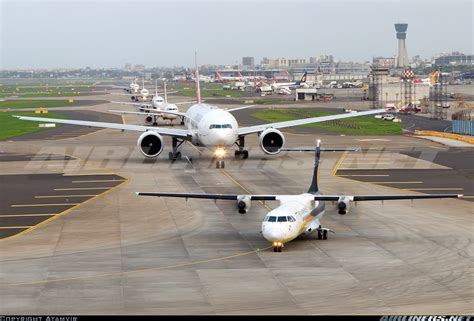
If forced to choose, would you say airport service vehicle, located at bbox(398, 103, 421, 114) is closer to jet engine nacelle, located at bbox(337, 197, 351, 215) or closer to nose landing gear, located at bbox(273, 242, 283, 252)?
jet engine nacelle, located at bbox(337, 197, 351, 215)

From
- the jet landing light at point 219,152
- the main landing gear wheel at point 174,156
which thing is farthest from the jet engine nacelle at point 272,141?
the main landing gear wheel at point 174,156

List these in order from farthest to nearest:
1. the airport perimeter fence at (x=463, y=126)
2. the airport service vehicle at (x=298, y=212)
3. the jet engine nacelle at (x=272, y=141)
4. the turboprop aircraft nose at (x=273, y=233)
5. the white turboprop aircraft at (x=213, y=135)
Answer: the airport perimeter fence at (x=463, y=126), the jet engine nacelle at (x=272, y=141), the white turboprop aircraft at (x=213, y=135), the airport service vehicle at (x=298, y=212), the turboprop aircraft nose at (x=273, y=233)

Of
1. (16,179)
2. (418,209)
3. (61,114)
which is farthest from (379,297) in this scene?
(61,114)

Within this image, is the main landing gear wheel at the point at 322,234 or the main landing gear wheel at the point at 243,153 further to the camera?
the main landing gear wheel at the point at 243,153

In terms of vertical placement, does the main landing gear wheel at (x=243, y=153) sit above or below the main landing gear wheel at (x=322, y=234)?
below

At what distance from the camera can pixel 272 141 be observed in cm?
9219

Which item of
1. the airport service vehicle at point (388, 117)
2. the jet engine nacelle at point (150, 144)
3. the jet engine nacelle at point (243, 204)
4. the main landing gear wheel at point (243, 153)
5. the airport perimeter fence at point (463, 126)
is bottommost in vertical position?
the airport service vehicle at point (388, 117)

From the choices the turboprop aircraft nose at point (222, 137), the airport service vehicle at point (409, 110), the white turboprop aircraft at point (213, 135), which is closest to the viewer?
the turboprop aircraft nose at point (222, 137)

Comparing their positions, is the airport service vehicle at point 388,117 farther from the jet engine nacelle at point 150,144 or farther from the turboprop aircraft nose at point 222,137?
the jet engine nacelle at point 150,144

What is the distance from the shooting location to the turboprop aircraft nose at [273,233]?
156 feet

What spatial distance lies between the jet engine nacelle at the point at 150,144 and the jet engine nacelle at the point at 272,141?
39.0ft

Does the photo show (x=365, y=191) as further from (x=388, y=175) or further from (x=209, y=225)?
(x=209, y=225)

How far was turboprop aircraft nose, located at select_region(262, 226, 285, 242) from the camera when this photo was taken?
47.4 meters

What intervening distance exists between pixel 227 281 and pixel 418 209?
2580cm
